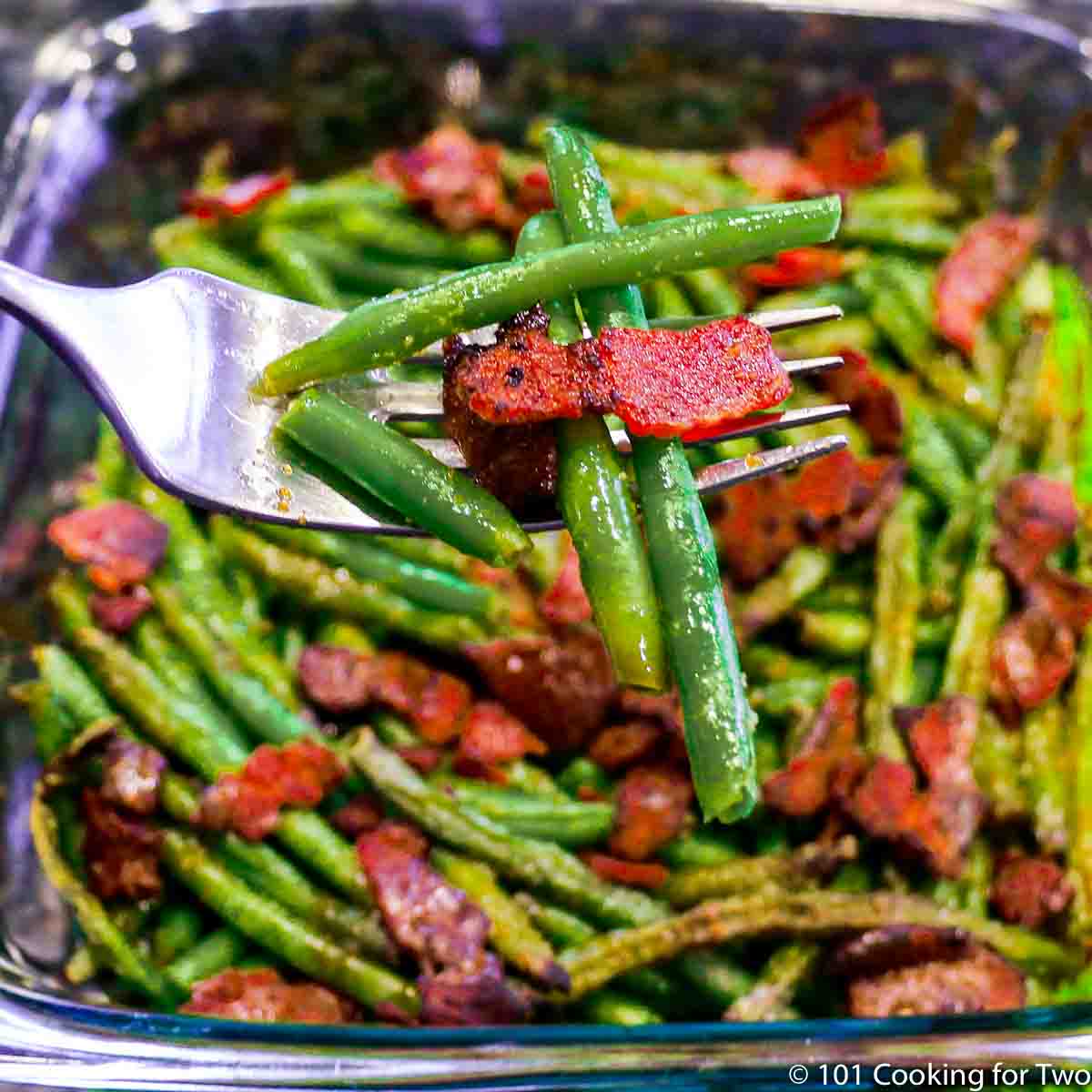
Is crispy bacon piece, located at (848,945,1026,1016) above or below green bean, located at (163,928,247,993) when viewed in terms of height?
Answer: below

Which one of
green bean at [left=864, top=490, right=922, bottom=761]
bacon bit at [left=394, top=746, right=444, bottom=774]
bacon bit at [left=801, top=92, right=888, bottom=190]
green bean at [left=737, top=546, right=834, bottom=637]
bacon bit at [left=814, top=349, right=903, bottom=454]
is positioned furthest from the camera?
bacon bit at [left=801, top=92, right=888, bottom=190]

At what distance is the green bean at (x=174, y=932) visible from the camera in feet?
9.16

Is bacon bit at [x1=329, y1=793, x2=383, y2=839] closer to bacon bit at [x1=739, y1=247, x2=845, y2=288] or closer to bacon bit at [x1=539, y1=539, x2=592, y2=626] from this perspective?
bacon bit at [x1=539, y1=539, x2=592, y2=626]

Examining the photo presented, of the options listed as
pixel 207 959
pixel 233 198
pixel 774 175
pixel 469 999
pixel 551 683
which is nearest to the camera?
pixel 469 999

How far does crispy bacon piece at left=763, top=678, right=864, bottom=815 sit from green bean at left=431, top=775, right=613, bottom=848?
18.1 inches

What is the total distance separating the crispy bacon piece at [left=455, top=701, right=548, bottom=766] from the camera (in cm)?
295

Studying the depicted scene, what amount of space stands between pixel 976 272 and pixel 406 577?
223cm

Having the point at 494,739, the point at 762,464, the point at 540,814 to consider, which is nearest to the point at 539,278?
the point at 762,464

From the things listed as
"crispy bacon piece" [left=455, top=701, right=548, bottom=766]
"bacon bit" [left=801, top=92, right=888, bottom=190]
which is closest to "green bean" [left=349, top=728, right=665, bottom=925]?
"crispy bacon piece" [left=455, top=701, right=548, bottom=766]

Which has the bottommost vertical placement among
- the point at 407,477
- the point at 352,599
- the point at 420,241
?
the point at 352,599

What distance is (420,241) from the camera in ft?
12.0

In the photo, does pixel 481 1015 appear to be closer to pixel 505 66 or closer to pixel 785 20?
pixel 505 66

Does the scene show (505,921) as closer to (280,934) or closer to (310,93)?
(280,934)

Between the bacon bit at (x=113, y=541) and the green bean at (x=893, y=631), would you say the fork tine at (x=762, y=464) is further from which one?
the bacon bit at (x=113, y=541)
